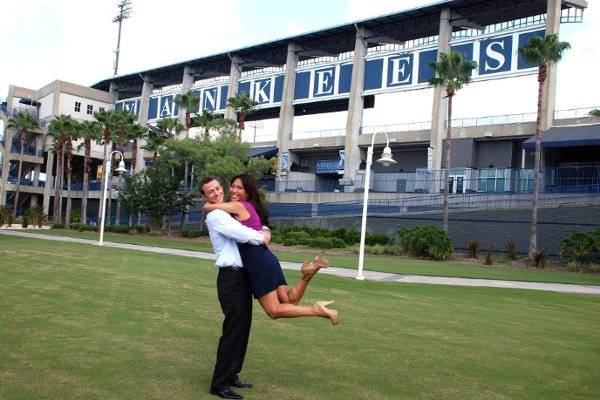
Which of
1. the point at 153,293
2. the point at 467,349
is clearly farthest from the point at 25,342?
the point at 467,349

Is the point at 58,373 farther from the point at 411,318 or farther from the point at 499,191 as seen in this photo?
the point at 499,191

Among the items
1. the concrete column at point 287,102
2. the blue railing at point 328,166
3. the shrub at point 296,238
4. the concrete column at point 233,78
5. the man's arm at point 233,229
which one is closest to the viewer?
the man's arm at point 233,229

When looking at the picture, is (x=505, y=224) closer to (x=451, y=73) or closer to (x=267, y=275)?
(x=451, y=73)

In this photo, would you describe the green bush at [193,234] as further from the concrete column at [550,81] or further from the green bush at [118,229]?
the concrete column at [550,81]

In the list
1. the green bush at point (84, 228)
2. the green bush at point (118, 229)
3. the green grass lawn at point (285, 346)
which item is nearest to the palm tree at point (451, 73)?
the green grass lawn at point (285, 346)

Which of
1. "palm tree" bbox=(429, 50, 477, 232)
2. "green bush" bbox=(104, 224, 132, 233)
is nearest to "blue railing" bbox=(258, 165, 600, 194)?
"palm tree" bbox=(429, 50, 477, 232)

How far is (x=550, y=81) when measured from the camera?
127 feet

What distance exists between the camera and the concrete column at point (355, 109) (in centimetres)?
5000

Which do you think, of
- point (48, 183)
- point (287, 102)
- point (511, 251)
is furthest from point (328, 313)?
point (48, 183)

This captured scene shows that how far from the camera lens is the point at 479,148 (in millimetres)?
43719

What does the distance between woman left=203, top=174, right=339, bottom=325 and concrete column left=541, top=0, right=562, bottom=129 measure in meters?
37.4

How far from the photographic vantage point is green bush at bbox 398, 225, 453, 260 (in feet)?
101

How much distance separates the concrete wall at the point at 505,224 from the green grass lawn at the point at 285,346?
19.8m

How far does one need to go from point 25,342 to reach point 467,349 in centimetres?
525
